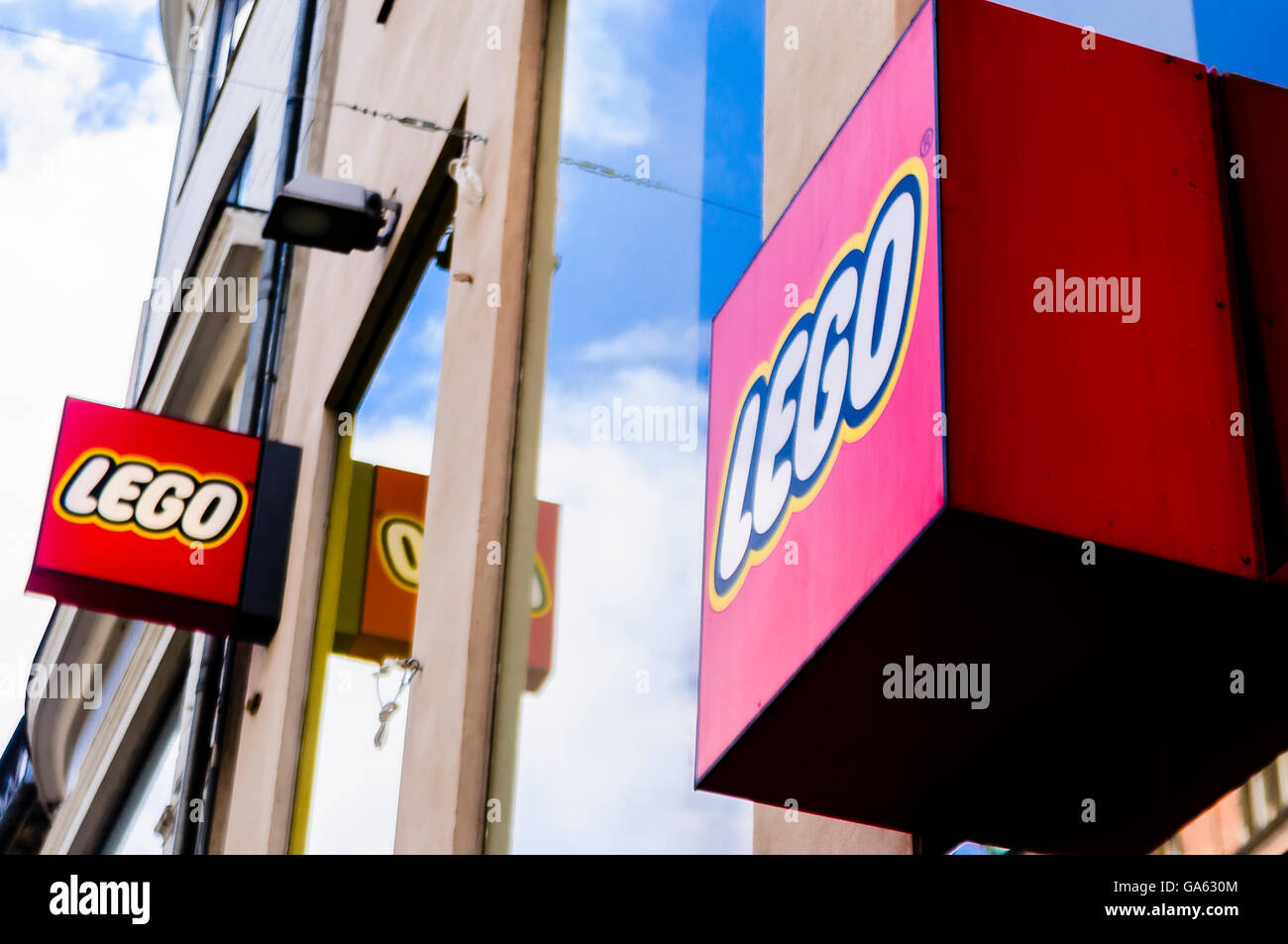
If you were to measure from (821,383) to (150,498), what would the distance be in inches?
259

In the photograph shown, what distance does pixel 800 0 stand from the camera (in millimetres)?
5355

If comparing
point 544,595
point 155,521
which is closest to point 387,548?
point 155,521

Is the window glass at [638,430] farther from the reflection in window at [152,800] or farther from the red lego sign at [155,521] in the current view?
the reflection in window at [152,800]

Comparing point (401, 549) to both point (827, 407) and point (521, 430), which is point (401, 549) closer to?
point (521, 430)

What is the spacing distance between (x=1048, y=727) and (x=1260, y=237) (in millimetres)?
1002

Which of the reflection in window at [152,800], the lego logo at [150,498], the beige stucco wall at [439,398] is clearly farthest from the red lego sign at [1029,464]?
the reflection in window at [152,800]

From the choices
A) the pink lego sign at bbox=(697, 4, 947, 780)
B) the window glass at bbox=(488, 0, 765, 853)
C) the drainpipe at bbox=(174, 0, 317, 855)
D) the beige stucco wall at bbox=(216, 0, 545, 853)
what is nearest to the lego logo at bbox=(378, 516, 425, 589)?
the beige stucco wall at bbox=(216, 0, 545, 853)

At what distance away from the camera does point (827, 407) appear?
→ 361cm

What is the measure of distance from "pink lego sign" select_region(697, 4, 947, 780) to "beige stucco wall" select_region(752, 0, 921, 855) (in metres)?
0.64

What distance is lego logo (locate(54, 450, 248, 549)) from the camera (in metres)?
9.34

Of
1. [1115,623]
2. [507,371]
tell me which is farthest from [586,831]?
[1115,623]

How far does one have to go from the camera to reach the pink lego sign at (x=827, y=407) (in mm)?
3201

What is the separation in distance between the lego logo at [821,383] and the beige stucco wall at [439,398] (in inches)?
91.4
